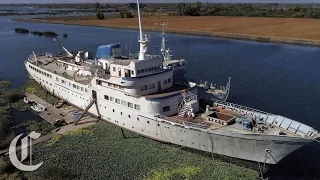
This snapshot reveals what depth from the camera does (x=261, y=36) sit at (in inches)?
3590

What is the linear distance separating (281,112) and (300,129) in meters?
12.4

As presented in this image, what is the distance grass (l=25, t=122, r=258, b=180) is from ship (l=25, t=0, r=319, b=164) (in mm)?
1308

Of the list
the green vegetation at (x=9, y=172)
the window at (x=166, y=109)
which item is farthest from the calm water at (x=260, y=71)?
the green vegetation at (x=9, y=172)

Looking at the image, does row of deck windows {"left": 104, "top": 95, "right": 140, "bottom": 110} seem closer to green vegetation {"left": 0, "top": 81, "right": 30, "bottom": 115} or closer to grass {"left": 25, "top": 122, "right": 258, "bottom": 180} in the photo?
grass {"left": 25, "top": 122, "right": 258, "bottom": 180}

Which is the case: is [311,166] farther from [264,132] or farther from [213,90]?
[213,90]

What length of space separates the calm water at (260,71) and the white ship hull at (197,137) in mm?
2520

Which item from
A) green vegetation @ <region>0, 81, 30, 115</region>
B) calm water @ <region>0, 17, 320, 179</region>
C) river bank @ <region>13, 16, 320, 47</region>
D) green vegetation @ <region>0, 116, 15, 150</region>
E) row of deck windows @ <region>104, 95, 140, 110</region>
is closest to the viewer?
calm water @ <region>0, 17, 320, 179</region>

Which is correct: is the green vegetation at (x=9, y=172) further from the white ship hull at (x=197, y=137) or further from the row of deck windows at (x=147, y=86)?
the row of deck windows at (x=147, y=86)

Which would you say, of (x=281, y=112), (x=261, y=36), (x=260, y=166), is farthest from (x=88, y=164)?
(x=261, y=36)

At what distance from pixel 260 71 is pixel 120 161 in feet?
122

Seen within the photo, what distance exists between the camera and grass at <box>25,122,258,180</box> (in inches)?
906

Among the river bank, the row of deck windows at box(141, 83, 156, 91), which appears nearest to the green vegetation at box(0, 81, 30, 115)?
the row of deck windows at box(141, 83, 156, 91)

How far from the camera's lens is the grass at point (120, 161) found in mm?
23016

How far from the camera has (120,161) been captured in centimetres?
2489
